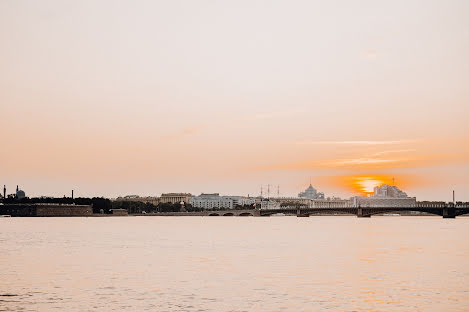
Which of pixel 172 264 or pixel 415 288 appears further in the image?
pixel 172 264

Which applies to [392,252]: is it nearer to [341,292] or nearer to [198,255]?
[198,255]

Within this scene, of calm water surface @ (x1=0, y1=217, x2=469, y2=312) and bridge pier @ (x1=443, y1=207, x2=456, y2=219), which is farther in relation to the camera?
bridge pier @ (x1=443, y1=207, x2=456, y2=219)

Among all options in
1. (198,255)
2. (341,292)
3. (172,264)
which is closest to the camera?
(341,292)

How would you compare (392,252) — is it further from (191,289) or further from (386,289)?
(191,289)

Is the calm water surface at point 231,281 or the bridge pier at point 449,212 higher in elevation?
the bridge pier at point 449,212

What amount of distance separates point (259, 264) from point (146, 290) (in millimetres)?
14030

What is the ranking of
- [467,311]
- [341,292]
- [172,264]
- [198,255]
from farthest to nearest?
[198,255] < [172,264] < [341,292] < [467,311]

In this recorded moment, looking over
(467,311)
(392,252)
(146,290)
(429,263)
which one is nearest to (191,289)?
(146,290)

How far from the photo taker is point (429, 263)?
143ft

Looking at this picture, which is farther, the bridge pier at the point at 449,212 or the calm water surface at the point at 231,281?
the bridge pier at the point at 449,212

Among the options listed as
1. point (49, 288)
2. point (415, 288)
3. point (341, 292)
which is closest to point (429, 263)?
point (415, 288)

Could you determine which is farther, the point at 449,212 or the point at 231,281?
the point at 449,212

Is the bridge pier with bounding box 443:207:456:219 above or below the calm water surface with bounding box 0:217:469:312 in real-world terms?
above

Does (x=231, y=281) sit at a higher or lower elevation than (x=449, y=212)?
lower
